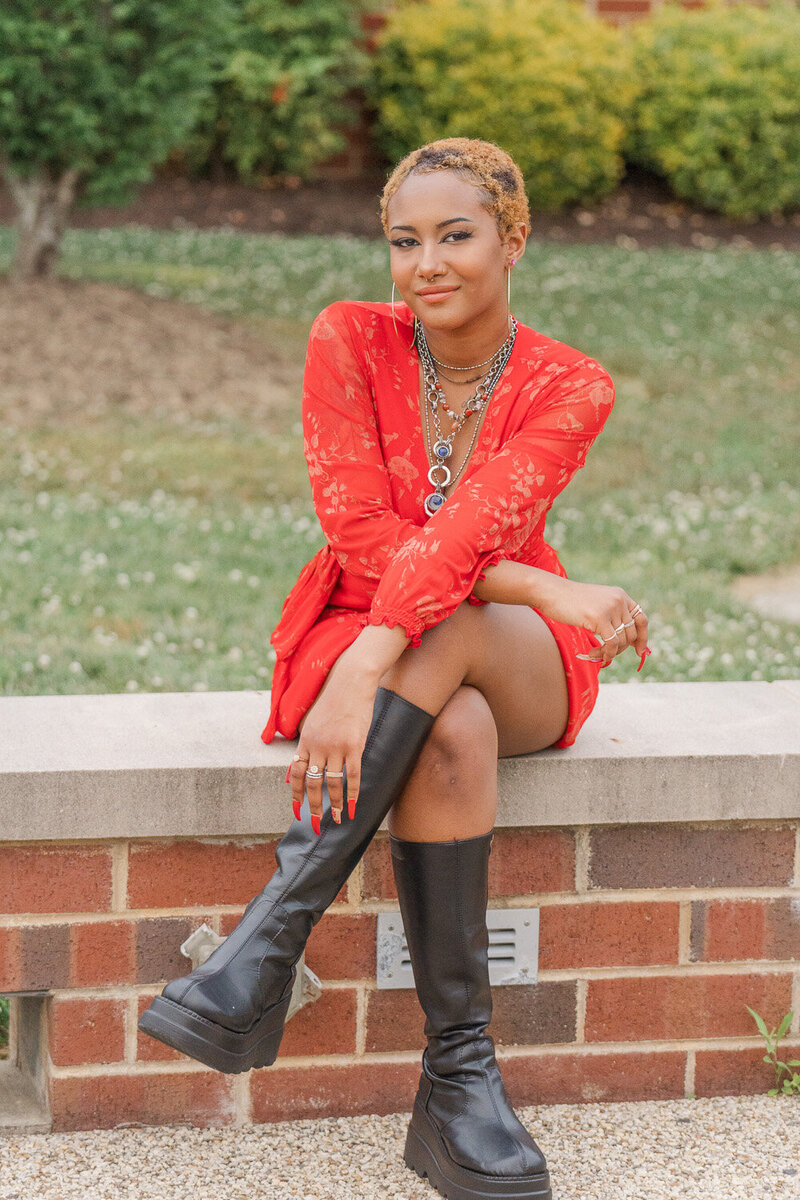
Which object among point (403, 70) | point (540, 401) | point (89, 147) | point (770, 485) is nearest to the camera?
point (540, 401)

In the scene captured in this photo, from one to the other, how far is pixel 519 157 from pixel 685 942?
1280 centimetres

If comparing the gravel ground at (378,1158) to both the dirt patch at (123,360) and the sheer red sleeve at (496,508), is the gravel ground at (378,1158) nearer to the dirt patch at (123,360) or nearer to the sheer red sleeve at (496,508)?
the sheer red sleeve at (496,508)

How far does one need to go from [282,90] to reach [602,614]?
13916 mm

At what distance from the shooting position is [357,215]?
14.4m

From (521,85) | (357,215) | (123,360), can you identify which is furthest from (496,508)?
(521,85)

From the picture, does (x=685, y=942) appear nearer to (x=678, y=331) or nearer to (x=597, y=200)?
(x=678, y=331)

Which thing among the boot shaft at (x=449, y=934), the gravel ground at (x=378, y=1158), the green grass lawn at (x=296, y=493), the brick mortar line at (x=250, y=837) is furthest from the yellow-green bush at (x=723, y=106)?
the boot shaft at (x=449, y=934)

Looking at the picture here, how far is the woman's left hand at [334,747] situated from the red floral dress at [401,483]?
16cm

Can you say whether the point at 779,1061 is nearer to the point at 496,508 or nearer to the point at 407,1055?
the point at 407,1055

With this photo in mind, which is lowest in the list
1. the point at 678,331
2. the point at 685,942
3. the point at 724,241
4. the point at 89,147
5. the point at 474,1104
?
the point at 474,1104

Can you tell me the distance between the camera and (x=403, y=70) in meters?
15.2

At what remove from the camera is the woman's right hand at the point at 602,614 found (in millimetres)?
2223

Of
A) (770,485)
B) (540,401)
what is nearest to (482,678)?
(540,401)

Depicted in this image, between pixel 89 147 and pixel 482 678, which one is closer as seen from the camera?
pixel 482 678
